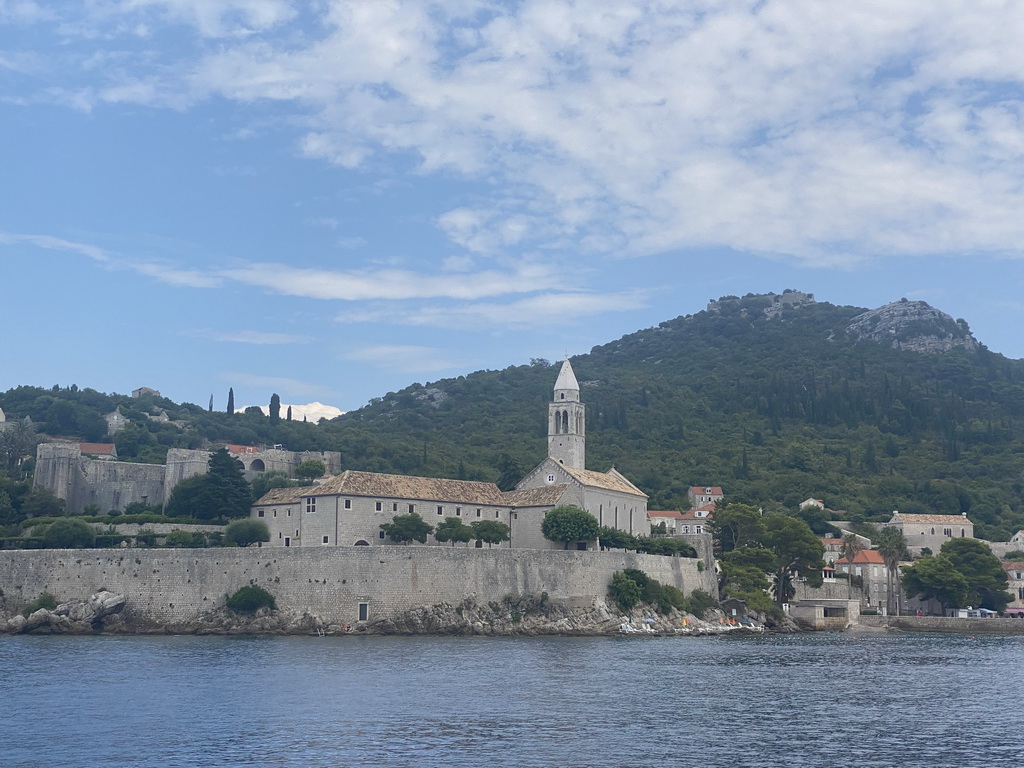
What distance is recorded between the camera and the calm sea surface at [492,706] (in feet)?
84.4

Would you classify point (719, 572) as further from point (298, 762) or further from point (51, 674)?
point (298, 762)

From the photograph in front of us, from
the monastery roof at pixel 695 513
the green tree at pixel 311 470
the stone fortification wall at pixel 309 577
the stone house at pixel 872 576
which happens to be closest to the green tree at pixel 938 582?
the stone house at pixel 872 576

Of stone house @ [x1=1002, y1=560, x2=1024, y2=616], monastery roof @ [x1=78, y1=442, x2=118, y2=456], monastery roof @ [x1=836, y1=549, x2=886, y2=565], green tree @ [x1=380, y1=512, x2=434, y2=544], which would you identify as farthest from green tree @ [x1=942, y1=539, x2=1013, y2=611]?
monastery roof @ [x1=78, y1=442, x2=118, y2=456]

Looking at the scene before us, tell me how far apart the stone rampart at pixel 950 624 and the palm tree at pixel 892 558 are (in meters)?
3.66

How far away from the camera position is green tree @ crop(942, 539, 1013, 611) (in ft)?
250

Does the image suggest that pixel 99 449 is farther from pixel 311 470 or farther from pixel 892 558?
pixel 892 558

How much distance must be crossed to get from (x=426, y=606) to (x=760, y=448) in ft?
204

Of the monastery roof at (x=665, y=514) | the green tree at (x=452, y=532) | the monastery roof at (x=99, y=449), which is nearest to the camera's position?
the green tree at (x=452, y=532)

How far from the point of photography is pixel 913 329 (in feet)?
534

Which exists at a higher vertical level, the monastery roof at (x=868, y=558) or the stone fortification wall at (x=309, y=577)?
the monastery roof at (x=868, y=558)

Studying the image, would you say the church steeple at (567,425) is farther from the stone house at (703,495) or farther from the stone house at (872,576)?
the stone house at (703,495)

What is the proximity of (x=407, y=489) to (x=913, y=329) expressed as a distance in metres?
115

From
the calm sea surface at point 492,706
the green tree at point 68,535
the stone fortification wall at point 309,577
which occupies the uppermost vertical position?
the green tree at point 68,535

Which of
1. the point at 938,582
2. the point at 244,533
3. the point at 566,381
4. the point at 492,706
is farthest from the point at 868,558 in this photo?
the point at 492,706
